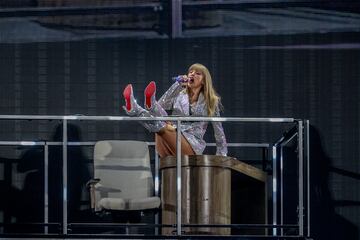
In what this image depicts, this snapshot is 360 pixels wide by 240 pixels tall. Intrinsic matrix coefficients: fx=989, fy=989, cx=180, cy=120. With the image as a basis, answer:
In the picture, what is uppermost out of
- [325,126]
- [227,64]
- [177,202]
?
[227,64]

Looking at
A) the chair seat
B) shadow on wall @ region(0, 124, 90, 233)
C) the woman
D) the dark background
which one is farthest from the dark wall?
the chair seat

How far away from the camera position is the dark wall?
768cm

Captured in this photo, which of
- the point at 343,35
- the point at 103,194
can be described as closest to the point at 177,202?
the point at 103,194

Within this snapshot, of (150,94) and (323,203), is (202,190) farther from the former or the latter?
(323,203)

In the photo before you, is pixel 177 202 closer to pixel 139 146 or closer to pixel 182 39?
pixel 139 146

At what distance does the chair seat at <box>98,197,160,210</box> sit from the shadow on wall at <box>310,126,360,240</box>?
70.7 inches

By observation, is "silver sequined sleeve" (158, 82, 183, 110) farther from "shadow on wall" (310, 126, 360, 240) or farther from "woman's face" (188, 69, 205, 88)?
"shadow on wall" (310, 126, 360, 240)

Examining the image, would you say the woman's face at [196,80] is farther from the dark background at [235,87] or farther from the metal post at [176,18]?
the metal post at [176,18]

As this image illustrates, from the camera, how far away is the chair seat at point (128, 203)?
632 centimetres

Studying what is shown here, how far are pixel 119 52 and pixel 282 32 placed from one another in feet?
4.22

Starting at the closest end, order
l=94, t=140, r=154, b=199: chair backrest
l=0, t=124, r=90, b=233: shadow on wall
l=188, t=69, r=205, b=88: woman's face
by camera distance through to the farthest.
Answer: l=94, t=140, r=154, b=199: chair backrest
l=188, t=69, r=205, b=88: woman's face
l=0, t=124, r=90, b=233: shadow on wall

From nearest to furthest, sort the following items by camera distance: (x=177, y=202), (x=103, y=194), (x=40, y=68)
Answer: (x=177, y=202) → (x=103, y=194) → (x=40, y=68)

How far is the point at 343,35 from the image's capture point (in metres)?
7.76

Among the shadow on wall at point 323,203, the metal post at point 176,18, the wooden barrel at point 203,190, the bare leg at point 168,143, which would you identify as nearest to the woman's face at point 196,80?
the bare leg at point 168,143
